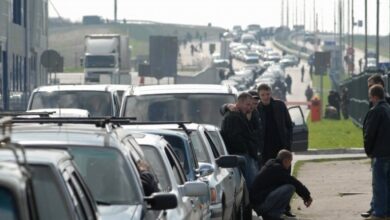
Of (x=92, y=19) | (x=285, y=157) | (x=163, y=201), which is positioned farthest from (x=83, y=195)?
(x=92, y=19)

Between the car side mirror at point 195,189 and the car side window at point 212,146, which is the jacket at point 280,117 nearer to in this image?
the car side window at point 212,146

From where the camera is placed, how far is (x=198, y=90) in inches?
848

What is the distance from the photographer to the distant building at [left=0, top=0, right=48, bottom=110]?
4244 centimetres

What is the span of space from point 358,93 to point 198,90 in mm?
33545

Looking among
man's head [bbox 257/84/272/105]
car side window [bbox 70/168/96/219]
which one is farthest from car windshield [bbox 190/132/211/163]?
car side window [bbox 70/168/96/219]

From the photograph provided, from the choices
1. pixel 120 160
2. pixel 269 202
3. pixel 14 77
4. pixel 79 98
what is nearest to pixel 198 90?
pixel 269 202

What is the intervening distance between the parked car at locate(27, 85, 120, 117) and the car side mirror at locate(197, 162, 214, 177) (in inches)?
456

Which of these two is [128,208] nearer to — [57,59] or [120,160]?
[120,160]

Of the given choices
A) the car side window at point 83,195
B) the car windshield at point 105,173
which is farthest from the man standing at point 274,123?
the car side window at point 83,195

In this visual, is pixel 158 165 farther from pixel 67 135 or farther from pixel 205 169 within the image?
pixel 205 169

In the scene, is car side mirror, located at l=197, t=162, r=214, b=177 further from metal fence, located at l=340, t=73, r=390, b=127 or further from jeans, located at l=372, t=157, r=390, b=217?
metal fence, located at l=340, t=73, r=390, b=127

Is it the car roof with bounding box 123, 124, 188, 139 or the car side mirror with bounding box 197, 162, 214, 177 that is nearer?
the car roof with bounding box 123, 124, 188, 139

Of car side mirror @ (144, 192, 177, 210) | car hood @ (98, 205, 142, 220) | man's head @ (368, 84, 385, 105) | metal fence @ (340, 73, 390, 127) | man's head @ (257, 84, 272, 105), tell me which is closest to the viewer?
car hood @ (98, 205, 142, 220)

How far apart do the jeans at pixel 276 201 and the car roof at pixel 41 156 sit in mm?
10490
